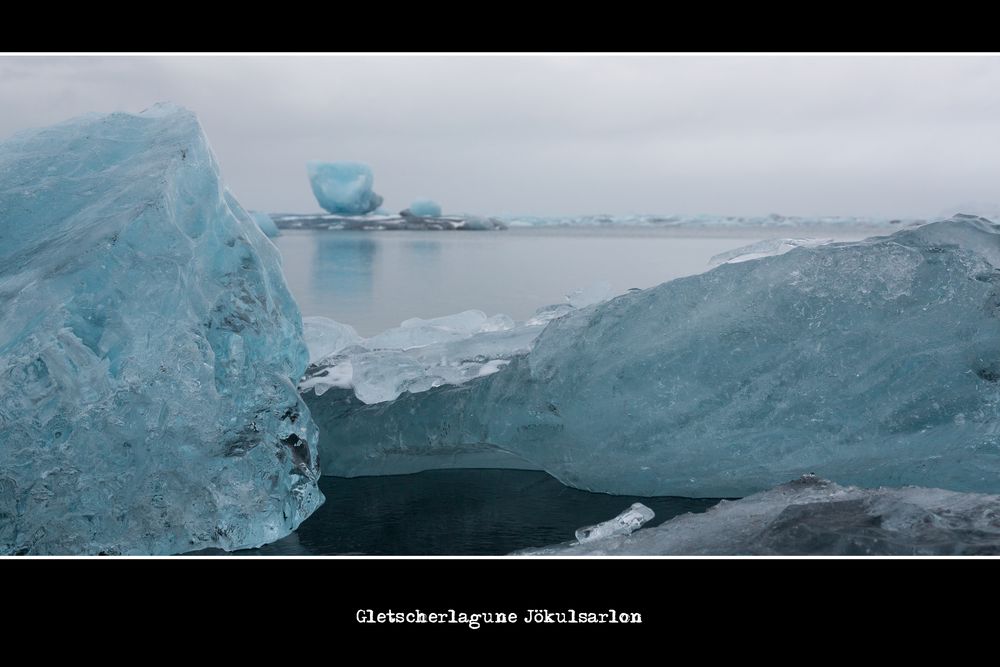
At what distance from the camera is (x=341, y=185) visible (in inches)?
181

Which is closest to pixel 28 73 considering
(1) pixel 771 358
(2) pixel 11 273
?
(2) pixel 11 273

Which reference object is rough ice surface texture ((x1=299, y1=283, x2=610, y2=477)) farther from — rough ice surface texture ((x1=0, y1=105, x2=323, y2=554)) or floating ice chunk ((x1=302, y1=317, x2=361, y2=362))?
rough ice surface texture ((x1=0, y1=105, x2=323, y2=554))

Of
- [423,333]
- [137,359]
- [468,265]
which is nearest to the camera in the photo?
[137,359]

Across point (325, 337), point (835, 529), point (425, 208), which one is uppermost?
point (425, 208)

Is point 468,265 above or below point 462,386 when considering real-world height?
above

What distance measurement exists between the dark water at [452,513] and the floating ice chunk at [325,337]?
688 mm

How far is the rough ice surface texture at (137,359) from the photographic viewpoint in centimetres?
296

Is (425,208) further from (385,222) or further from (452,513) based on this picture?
(452,513)

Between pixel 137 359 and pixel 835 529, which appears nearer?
pixel 835 529

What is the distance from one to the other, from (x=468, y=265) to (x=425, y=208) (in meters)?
1.14

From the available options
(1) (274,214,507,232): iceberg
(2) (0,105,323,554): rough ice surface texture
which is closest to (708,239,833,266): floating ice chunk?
(1) (274,214,507,232): iceberg

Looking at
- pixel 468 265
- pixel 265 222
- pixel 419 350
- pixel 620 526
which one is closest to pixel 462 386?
pixel 419 350

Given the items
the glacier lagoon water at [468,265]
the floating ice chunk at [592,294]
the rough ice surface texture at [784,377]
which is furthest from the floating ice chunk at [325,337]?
the floating ice chunk at [592,294]

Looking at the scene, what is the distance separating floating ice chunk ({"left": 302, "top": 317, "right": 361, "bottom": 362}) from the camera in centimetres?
430
